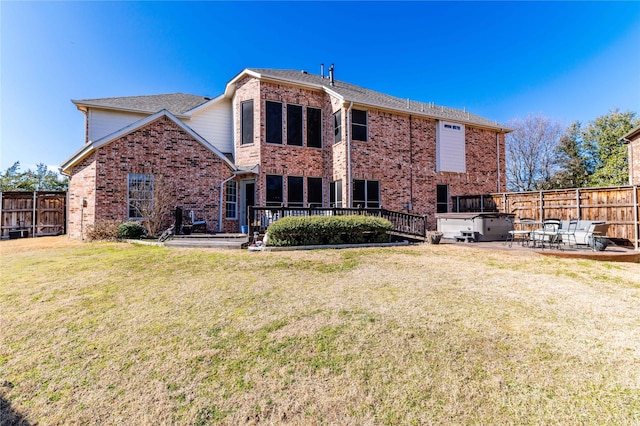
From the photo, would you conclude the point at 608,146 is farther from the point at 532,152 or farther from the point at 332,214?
the point at 332,214

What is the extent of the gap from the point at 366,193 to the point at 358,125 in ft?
11.2

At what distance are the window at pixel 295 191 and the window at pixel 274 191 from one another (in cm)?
46

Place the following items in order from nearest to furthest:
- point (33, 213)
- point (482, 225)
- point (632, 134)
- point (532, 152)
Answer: point (482, 225) → point (33, 213) → point (632, 134) → point (532, 152)

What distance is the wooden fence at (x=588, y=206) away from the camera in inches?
416

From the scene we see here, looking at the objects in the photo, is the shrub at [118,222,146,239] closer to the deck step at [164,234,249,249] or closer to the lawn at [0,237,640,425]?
the deck step at [164,234,249,249]

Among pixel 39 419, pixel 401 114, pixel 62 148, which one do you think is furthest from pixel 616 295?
pixel 62 148

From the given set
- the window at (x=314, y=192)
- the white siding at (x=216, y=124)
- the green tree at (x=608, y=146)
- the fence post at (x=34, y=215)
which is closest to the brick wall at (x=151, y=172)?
the white siding at (x=216, y=124)

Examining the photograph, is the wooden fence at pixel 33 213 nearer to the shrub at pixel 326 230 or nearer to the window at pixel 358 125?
the shrub at pixel 326 230

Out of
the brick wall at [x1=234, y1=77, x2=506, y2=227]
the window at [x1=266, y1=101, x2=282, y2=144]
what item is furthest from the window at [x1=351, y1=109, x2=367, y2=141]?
the window at [x1=266, y1=101, x2=282, y2=144]

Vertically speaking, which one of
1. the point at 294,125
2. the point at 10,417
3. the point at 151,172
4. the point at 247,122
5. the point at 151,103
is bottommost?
the point at 10,417

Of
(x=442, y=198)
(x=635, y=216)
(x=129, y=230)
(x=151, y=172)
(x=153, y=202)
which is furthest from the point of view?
(x=442, y=198)

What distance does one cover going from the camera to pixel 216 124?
52.3ft

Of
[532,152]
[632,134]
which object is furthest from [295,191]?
[532,152]

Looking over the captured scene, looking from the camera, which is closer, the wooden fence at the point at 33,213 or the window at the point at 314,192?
the wooden fence at the point at 33,213
